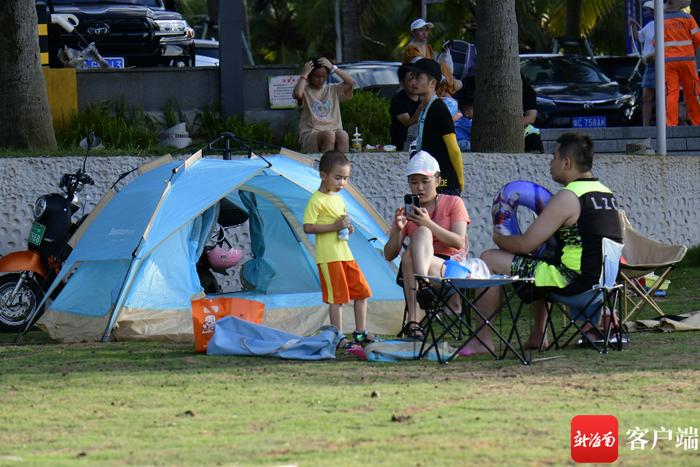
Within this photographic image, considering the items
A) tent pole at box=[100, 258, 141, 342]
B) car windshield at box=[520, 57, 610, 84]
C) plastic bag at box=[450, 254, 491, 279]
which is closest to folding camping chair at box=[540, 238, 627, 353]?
plastic bag at box=[450, 254, 491, 279]

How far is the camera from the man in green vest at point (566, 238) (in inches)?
325

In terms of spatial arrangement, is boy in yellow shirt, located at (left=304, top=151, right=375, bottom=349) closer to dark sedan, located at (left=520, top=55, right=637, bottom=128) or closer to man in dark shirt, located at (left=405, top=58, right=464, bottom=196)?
man in dark shirt, located at (left=405, top=58, right=464, bottom=196)

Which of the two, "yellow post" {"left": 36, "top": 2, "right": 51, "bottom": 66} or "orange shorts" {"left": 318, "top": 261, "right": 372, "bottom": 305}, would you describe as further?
"yellow post" {"left": 36, "top": 2, "right": 51, "bottom": 66}

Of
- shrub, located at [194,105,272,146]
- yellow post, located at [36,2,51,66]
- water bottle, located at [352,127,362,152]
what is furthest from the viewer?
yellow post, located at [36,2,51,66]

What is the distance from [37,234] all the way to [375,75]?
1290cm

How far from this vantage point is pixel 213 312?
30.1 feet

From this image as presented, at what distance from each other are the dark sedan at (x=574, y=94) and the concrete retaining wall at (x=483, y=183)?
3.44 m

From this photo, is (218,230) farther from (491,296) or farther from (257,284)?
(491,296)

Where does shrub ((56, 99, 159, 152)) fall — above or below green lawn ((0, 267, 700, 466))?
above

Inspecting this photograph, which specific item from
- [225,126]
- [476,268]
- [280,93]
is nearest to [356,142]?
[280,93]

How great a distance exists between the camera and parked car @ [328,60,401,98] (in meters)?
22.0

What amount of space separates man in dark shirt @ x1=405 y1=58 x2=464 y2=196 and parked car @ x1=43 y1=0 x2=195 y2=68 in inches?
331

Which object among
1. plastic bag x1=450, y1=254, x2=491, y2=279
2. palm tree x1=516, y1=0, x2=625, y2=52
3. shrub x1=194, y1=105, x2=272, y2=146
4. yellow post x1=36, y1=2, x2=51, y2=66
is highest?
palm tree x1=516, y1=0, x2=625, y2=52

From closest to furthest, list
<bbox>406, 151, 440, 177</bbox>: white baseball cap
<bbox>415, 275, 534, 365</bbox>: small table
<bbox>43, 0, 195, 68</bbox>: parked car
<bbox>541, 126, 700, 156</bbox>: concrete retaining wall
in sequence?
<bbox>415, 275, 534, 365</bbox>: small table
<bbox>406, 151, 440, 177</bbox>: white baseball cap
<bbox>541, 126, 700, 156</bbox>: concrete retaining wall
<bbox>43, 0, 195, 68</bbox>: parked car
